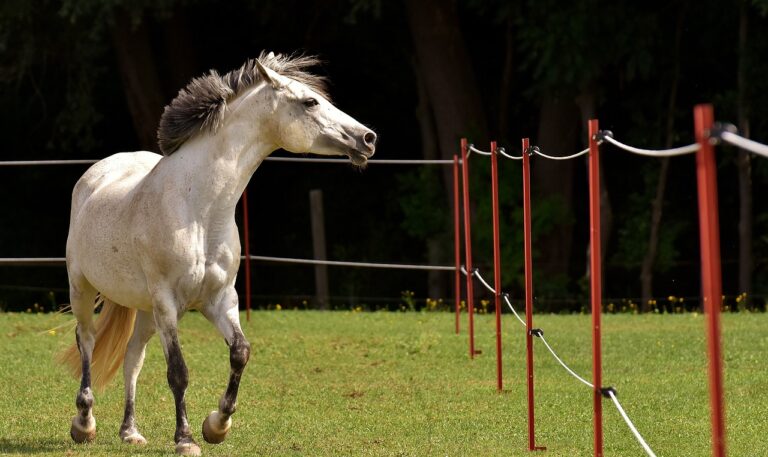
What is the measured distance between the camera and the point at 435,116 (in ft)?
59.5

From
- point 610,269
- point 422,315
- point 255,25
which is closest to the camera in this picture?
point 422,315

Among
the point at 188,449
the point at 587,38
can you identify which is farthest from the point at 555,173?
the point at 188,449

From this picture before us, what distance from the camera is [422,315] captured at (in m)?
14.0

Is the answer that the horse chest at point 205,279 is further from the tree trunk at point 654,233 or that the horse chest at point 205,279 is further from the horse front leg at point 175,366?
the tree trunk at point 654,233

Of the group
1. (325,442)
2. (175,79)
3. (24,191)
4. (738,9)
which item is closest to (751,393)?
(325,442)

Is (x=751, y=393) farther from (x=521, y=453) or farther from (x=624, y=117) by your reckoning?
(x=624, y=117)

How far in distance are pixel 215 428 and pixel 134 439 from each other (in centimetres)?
68

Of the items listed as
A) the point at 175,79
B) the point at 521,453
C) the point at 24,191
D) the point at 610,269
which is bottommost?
the point at 521,453

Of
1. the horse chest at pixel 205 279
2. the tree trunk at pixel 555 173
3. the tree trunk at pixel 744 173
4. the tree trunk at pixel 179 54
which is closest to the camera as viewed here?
the horse chest at pixel 205 279

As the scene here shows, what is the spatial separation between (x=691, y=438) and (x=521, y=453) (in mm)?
991

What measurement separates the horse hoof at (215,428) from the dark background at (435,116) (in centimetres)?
847

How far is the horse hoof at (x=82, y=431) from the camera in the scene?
7.12 metres

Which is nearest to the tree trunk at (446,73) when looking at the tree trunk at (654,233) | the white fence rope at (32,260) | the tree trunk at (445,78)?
the tree trunk at (445,78)

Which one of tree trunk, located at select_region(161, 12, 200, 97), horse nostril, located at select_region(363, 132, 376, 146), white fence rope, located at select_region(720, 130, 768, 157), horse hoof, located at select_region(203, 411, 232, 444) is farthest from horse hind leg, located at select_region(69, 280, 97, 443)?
tree trunk, located at select_region(161, 12, 200, 97)
